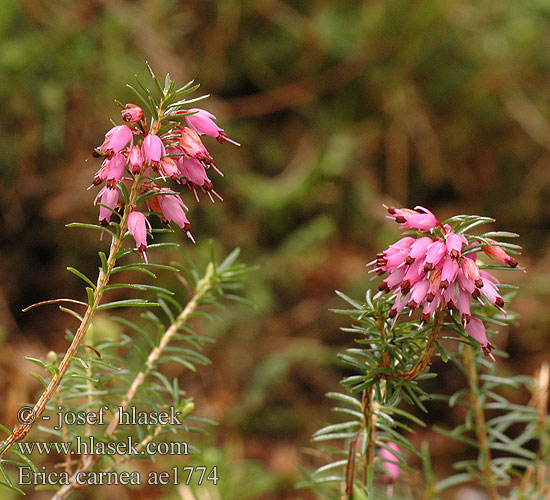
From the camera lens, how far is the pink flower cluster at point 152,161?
0.54 metres

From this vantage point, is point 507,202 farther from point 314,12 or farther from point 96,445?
point 96,445

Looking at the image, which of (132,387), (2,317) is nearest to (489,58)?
(2,317)

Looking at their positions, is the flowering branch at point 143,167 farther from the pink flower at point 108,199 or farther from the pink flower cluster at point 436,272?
the pink flower cluster at point 436,272

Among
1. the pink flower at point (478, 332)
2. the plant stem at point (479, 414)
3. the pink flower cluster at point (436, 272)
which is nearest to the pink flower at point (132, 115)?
the pink flower cluster at point (436, 272)

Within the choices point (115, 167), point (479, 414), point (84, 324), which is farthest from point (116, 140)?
point (479, 414)

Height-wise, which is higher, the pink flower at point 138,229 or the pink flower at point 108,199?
the pink flower at point 108,199

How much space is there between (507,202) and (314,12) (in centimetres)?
118

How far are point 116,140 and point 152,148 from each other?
0.05 m

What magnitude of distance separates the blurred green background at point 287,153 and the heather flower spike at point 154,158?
4.54 ft

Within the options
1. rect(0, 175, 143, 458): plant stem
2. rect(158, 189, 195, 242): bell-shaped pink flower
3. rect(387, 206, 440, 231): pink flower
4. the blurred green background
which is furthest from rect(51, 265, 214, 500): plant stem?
the blurred green background

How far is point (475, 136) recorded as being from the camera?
107 inches

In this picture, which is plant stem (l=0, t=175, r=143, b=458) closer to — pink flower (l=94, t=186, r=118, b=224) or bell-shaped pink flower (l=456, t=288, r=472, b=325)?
pink flower (l=94, t=186, r=118, b=224)

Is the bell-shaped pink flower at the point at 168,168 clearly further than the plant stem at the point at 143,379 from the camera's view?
No

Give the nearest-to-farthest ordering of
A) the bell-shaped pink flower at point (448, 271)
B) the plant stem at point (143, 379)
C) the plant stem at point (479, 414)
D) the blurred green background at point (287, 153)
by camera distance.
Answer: the bell-shaped pink flower at point (448, 271) → the plant stem at point (143, 379) → the plant stem at point (479, 414) → the blurred green background at point (287, 153)
